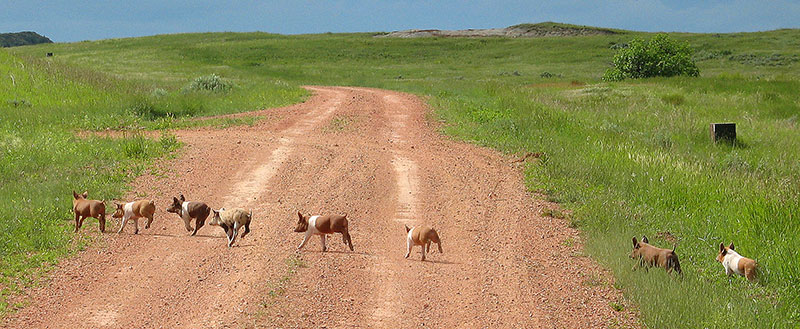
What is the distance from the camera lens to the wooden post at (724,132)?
22.2m

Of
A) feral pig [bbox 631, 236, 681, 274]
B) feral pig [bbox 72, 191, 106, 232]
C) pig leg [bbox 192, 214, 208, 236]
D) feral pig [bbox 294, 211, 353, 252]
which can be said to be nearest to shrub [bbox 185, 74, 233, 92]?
feral pig [bbox 72, 191, 106, 232]

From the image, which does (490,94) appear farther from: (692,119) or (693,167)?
(693,167)

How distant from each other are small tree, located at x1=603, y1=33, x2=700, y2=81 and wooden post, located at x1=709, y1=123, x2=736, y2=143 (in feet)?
82.5

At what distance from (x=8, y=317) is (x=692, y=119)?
913 inches

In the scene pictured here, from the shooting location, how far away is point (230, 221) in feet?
33.6

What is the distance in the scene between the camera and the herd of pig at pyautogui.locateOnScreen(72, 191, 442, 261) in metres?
9.70

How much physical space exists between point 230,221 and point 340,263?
5.51 feet

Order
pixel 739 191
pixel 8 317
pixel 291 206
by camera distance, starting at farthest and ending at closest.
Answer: pixel 739 191 < pixel 291 206 < pixel 8 317

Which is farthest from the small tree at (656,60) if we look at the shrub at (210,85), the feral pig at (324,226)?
the feral pig at (324,226)

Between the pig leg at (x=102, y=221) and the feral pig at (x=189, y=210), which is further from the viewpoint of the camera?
the pig leg at (x=102, y=221)

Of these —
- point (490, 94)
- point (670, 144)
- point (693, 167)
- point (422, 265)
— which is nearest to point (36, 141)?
point (422, 265)

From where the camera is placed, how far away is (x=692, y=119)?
26484mm

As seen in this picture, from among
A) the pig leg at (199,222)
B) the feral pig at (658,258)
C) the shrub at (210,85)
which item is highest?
the shrub at (210,85)

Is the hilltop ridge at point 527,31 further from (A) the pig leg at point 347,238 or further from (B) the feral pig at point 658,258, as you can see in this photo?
(B) the feral pig at point 658,258
